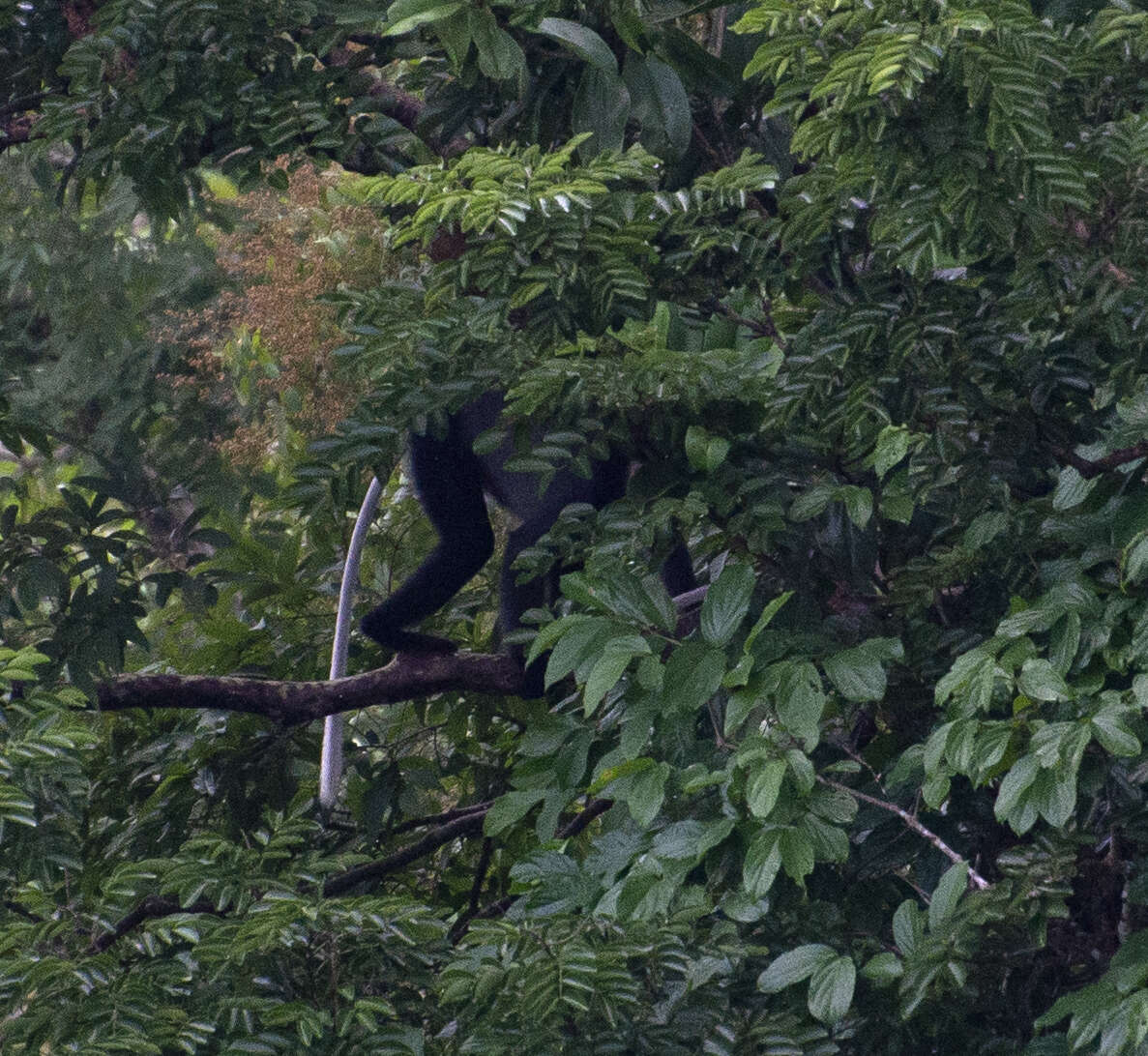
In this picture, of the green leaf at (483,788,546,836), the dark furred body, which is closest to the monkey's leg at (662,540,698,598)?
the dark furred body

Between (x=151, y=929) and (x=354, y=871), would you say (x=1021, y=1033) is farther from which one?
(x=354, y=871)

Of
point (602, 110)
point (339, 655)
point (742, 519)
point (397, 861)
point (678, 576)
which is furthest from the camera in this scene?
point (678, 576)

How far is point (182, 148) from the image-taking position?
2.51 meters

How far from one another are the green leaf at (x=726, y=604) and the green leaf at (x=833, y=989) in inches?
14.7

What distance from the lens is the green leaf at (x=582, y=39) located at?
1834 millimetres

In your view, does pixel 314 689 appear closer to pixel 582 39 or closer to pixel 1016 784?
pixel 582 39

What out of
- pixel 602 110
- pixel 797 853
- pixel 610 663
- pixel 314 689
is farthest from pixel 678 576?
pixel 797 853

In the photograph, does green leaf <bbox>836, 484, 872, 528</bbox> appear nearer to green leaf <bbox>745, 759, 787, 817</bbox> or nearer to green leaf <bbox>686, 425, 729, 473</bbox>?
green leaf <bbox>686, 425, 729, 473</bbox>

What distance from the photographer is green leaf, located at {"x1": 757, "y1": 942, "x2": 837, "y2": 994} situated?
1.59 metres

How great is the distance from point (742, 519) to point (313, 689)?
1525 millimetres

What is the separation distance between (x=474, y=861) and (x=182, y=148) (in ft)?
6.76

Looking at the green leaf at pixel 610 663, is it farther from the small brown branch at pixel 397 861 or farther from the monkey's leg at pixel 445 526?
the monkey's leg at pixel 445 526

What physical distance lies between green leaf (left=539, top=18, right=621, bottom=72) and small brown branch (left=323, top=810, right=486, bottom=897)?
157 cm

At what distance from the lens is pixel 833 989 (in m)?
1.54
